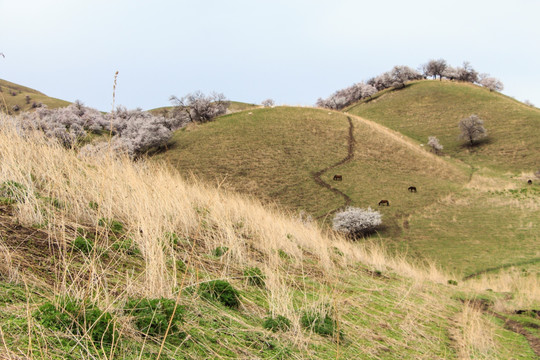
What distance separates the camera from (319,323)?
3.88 m

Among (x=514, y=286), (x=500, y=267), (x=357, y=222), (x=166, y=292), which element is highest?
(x=166, y=292)

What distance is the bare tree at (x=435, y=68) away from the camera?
85.4 metres

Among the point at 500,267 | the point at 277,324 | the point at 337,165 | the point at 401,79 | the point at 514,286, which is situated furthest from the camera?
the point at 401,79

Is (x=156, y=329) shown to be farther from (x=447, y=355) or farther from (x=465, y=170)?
(x=465, y=170)

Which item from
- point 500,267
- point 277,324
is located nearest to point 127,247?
point 277,324

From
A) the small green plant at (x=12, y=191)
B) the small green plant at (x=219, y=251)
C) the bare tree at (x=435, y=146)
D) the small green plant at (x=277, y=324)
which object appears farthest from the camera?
the bare tree at (x=435, y=146)

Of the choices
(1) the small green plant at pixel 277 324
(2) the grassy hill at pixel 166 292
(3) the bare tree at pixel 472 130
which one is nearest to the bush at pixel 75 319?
(2) the grassy hill at pixel 166 292

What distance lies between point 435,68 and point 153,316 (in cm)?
9851

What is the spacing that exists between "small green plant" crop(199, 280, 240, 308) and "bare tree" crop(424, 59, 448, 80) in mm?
96961

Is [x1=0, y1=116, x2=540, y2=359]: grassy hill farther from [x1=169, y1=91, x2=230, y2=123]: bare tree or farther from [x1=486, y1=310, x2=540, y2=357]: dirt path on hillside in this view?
[x1=169, y1=91, x2=230, y2=123]: bare tree

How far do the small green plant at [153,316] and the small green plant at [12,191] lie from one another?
298cm

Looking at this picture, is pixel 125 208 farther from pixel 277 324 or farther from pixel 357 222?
pixel 357 222

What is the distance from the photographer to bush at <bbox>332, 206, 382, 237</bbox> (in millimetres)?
24431

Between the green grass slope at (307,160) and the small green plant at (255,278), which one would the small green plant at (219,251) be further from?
the green grass slope at (307,160)
